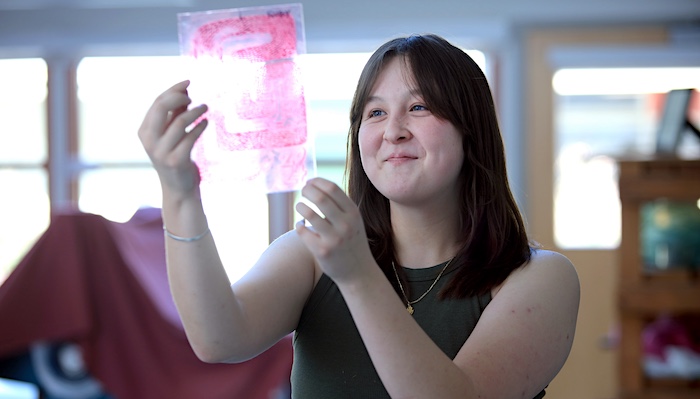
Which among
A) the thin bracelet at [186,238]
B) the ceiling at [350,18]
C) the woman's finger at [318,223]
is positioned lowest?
the thin bracelet at [186,238]

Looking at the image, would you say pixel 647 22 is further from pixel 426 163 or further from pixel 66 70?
pixel 426 163

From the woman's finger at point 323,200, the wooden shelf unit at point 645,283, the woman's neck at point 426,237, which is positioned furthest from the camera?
the wooden shelf unit at point 645,283

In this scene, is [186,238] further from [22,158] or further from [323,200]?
[22,158]

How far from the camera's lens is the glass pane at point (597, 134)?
4211 mm

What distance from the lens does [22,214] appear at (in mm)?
4359

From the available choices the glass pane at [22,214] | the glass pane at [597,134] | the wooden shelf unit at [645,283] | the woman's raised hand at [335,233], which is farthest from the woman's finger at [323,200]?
the glass pane at [22,214]

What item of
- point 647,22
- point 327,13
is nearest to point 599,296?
point 647,22

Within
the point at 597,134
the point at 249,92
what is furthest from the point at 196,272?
the point at 597,134

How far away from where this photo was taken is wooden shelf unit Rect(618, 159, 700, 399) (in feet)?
9.97

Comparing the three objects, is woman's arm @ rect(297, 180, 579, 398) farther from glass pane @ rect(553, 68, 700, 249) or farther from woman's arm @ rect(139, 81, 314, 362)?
glass pane @ rect(553, 68, 700, 249)

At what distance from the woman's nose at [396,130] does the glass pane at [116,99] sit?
3.33 m

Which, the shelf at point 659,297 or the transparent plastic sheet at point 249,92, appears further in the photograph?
the shelf at point 659,297

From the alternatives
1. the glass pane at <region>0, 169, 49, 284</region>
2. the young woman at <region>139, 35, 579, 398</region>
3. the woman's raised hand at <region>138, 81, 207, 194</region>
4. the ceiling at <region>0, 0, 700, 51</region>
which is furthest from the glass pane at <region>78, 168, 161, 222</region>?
the woman's raised hand at <region>138, 81, 207, 194</region>

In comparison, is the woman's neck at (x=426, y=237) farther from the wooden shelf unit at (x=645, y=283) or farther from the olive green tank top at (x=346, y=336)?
the wooden shelf unit at (x=645, y=283)
